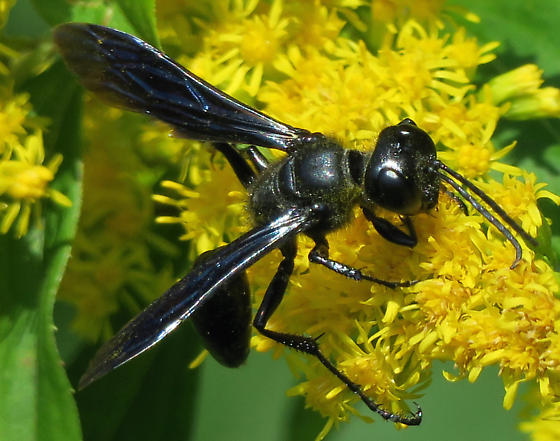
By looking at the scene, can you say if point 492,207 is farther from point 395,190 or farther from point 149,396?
point 149,396

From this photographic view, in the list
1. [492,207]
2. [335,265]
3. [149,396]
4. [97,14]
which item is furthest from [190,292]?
[149,396]

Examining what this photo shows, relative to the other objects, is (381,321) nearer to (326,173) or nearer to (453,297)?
(453,297)

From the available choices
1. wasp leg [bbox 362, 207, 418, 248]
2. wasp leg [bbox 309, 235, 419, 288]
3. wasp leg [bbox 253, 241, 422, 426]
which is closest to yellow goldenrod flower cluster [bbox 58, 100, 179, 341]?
wasp leg [bbox 253, 241, 422, 426]

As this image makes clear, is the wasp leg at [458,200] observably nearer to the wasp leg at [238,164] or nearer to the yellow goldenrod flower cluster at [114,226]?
the wasp leg at [238,164]

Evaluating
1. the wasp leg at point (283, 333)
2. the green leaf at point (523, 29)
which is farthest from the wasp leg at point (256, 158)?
the green leaf at point (523, 29)

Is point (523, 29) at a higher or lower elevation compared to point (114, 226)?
higher

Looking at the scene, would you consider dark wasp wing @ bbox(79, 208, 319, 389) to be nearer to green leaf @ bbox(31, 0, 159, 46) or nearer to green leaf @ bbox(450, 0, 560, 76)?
green leaf @ bbox(31, 0, 159, 46)

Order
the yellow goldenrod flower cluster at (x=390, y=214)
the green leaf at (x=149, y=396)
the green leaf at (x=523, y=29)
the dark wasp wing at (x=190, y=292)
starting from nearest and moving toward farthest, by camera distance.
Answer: the dark wasp wing at (x=190, y=292), the yellow goldenrod flower cluster at (x=390, y=214), the green leaf at (x=523, y=29), the green leaf at (x=149, y=396)

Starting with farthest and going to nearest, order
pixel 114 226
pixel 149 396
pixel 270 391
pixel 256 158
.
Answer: pixel 270 391, pixel 149 396, pixel 114 226, pixel 256 158
